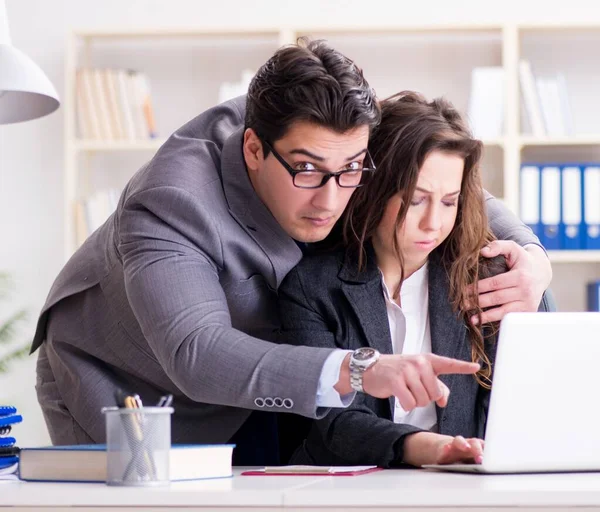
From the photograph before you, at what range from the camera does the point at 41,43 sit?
3.96 metres

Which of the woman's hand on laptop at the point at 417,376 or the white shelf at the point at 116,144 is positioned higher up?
the white shelf at the point at 116,144

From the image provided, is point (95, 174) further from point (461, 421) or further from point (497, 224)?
point (461, 421)

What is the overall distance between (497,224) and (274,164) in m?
0.63

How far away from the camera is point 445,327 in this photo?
5.85ft

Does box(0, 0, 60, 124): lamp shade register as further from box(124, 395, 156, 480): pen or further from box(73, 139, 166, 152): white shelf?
box(73, 139, 166, 152): white shelf

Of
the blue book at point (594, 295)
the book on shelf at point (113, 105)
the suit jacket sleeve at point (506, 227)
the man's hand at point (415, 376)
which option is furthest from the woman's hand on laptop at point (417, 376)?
the book on shelf at point (113, 105)

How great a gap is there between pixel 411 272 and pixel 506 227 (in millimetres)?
282

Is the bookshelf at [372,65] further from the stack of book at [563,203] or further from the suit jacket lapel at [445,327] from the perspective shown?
the suit jacket lapel at [445,327]

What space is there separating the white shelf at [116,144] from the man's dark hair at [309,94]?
207 centimetres

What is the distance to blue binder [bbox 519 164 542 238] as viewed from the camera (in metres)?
3.55

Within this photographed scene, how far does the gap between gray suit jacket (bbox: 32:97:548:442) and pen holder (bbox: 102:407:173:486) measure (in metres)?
0.26

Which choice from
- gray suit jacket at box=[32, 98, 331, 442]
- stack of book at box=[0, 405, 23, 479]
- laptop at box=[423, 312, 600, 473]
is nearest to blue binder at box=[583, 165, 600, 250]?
gray suit jacket at box=[32, 98, 331, 442]

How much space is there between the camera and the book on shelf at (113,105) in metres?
3.73

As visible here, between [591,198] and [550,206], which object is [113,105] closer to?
[550,206]
